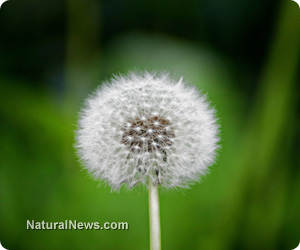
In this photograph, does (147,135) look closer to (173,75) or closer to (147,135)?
(147,135)

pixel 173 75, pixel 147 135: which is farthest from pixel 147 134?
pixel 173 75

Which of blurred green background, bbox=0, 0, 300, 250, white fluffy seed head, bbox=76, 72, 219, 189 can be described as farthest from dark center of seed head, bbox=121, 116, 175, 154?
blurred green background, bbox=0, 0, 300, 250

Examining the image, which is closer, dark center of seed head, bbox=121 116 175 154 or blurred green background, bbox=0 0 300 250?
dark center of seed head, bbox=121 116 175 154

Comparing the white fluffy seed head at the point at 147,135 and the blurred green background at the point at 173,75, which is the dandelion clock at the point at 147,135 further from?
the blurred green background at the point at 173,75

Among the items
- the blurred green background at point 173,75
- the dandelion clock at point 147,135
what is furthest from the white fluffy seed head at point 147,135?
the blurred green background at point 173,75

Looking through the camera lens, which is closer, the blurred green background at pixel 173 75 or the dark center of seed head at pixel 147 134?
the dark center of seed head at pixel 147 134

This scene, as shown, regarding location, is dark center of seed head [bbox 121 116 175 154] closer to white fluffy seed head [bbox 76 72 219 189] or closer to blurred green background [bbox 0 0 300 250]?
white fluffy seed head [bbox 76 72 219 189]

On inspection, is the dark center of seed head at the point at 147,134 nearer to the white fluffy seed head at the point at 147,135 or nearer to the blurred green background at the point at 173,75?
the white fluffy seed head at the point at 147,135

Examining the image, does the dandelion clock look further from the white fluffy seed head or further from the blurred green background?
the blurred green background
